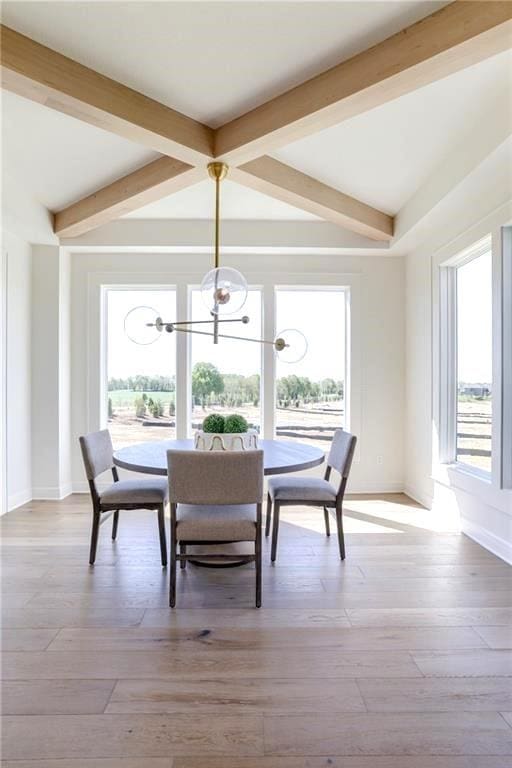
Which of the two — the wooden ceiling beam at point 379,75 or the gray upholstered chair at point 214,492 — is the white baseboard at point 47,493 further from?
the wooden ceiling beam at point 379,75

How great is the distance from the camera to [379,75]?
2164 mm

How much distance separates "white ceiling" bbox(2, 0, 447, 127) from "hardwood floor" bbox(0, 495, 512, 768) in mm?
2856

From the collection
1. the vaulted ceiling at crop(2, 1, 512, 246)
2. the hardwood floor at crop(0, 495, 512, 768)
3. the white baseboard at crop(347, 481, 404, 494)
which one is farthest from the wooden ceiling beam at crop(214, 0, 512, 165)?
the white baseboard at crop(347, 481, 404, 494)

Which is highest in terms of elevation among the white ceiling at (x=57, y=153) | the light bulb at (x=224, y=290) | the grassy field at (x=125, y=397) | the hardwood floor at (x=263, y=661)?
the white ceiling at (x=57, y=153)

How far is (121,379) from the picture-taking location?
488 cm

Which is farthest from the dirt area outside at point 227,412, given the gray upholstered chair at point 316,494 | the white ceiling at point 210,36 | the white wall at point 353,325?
the white ceiling at point 210,36

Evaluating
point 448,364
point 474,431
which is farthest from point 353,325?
point 474,431

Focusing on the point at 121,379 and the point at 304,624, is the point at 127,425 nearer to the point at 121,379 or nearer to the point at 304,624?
the point at 121,379

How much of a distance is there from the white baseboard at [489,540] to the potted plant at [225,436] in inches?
71.7

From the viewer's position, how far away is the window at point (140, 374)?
4852 millimetres

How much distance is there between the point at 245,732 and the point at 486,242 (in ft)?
11.0

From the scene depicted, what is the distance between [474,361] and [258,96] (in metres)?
2.51

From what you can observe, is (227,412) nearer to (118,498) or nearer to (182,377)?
(182,377)

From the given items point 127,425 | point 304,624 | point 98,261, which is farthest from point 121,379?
point 304,624
